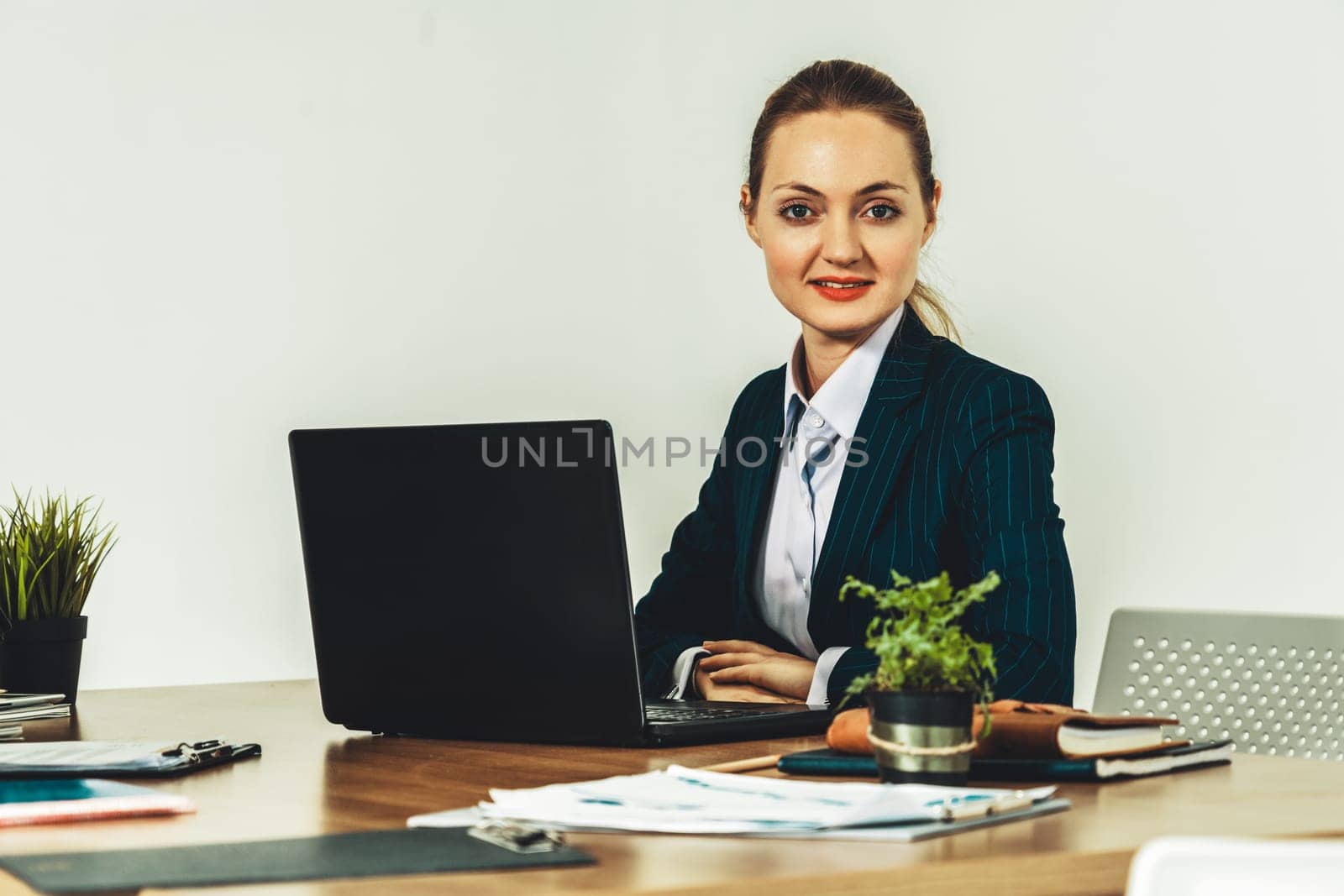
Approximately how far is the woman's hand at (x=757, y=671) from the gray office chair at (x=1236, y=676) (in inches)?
17.9

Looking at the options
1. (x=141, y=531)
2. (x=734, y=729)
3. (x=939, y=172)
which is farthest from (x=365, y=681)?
(x=939, y=172)

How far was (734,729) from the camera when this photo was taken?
138 cm

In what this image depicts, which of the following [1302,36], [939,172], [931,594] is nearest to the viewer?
[931,594]

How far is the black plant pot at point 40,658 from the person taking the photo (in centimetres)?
181

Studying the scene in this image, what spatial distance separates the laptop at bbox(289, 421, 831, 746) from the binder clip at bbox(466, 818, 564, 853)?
386 millimetres

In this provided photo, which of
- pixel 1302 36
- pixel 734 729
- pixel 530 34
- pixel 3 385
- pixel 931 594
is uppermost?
pixel 530 34

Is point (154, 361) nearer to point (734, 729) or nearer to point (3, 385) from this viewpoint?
point (3, 385)

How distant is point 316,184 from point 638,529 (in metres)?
1.06

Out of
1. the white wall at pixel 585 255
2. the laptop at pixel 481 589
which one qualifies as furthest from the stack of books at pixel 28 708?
the white wall at pixel 585 255

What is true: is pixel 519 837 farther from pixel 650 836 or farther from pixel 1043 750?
pixel 1043 750

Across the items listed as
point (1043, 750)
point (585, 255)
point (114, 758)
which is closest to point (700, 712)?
point (1043, 750)

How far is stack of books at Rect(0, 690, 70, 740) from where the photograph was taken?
162 cm

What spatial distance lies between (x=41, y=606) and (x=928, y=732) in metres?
1.27

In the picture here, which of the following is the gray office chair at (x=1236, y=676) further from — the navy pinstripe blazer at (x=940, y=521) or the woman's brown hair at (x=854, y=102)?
the woman's brown hair at (x=854, y=102)
